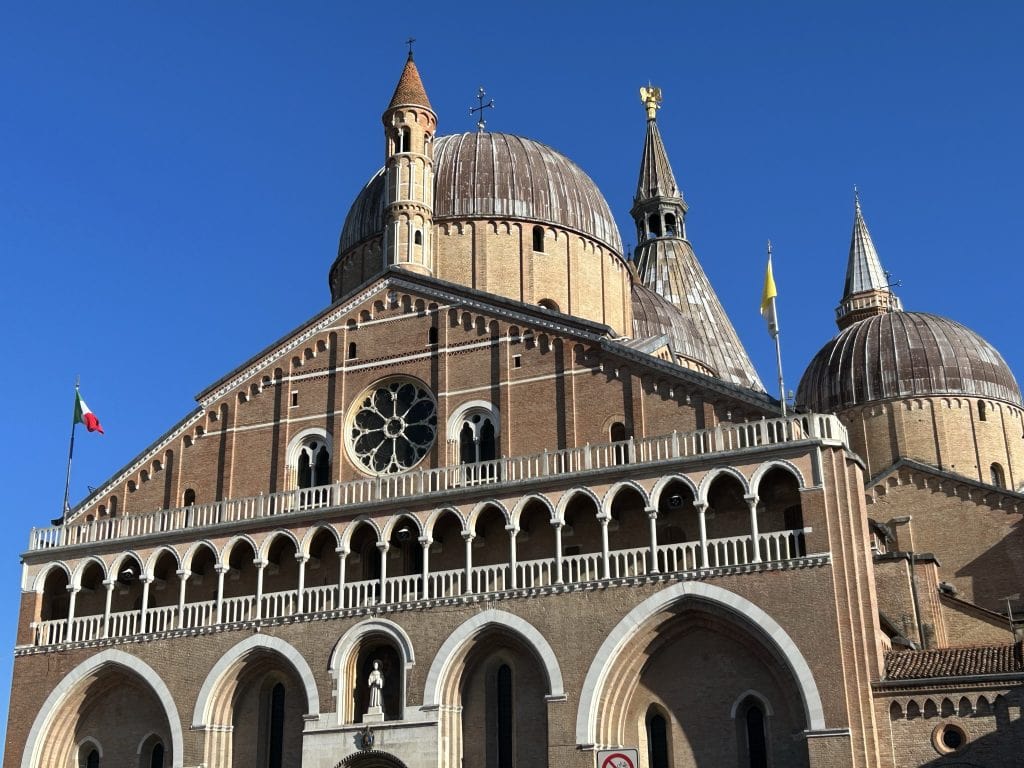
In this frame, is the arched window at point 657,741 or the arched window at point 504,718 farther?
the arched window at point 504,718

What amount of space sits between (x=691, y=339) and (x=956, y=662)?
27813mm

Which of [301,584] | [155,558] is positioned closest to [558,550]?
[301,584]

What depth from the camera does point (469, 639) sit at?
32.6 meters

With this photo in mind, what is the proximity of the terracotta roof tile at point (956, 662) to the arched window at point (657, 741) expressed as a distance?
5.44 m

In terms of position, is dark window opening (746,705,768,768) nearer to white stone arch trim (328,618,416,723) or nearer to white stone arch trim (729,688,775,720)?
white stone arch trim (729,688,775,720)

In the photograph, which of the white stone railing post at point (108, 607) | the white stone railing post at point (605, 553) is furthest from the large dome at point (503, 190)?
the white stone railing post at point (605, 553)

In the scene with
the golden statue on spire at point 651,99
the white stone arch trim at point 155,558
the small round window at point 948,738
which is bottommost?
the small round window at point 948,738

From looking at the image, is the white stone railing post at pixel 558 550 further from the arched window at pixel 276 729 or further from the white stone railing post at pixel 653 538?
the arched window at pixel 276 729

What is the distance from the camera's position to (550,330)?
35562 millimetres

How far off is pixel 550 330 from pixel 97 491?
15212mm

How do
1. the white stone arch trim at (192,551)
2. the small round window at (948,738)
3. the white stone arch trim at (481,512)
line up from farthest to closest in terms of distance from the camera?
the white stone arch trim at (192,551) < the white stone arch trim at (481,512) < the small round window at (948,738)

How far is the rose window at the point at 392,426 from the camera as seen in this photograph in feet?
121

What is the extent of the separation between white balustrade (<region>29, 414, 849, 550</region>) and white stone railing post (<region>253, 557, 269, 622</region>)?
1.30 m

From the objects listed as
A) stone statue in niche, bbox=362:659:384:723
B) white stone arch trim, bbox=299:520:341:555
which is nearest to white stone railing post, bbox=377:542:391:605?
white stone arch trim, bbox=299:520:341:555
